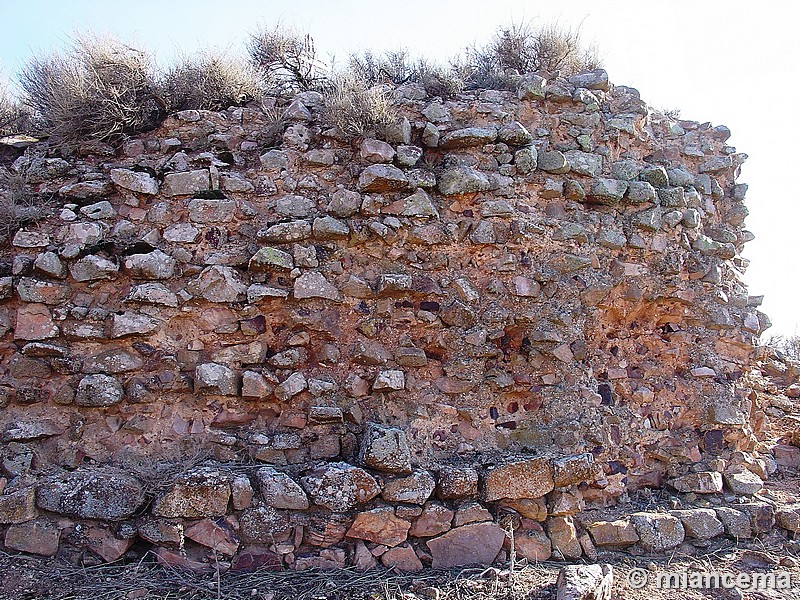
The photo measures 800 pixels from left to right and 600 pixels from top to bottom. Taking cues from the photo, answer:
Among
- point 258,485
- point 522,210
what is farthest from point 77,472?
point 522,210

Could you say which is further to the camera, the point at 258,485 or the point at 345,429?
the point at 345,429

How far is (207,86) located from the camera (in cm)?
423

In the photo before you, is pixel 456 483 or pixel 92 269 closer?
pixel 456 483

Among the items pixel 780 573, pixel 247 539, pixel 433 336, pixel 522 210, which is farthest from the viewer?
pixel 522 210

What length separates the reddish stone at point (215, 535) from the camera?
3.05 metres

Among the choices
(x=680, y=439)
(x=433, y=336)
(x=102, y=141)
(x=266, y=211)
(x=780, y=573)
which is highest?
(x=102, y=141)

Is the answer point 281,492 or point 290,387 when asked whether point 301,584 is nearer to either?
point 281,492

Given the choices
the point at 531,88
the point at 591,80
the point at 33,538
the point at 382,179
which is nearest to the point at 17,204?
the point at 33,538

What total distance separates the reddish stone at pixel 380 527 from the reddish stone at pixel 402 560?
4cm

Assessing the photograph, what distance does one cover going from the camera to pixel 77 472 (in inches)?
125

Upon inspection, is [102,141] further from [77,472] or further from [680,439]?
[680,439]

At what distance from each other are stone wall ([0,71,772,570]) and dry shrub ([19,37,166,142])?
0.16 metres

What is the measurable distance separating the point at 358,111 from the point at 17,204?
220cm

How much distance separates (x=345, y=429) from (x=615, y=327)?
6.45 ft
